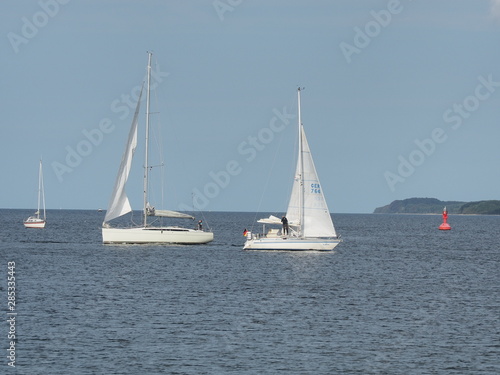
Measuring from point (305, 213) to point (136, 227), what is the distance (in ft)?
55.3

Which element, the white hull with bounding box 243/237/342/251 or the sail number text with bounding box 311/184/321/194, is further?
the white hull with bounding box 243/237/342/251

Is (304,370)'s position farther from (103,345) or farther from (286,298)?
(286,298)

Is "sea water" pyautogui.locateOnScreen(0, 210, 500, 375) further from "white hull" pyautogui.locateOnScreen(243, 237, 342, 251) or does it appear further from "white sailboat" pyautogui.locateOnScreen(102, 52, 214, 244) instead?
"white sailboat" pyautogui.locateOnScreen(102, 52, 214, 244)

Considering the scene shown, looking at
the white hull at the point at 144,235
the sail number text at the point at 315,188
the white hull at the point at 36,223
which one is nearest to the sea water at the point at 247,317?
the sail number text at the point at 315,188

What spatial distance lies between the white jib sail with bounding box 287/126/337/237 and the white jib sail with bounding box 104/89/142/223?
1661 cm

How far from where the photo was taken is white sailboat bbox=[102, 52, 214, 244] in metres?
80.1

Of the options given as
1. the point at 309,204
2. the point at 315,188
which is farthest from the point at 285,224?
the point at 315,188

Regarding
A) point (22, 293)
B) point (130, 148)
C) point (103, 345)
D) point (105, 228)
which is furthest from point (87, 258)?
point (103, 345)

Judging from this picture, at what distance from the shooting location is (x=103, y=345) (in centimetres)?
3444

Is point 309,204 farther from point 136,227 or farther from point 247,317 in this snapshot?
point 247,317

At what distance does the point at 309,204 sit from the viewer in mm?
74250

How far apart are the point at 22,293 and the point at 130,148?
3665 centimetres

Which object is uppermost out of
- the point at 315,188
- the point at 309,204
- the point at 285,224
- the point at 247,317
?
the point at 315,188

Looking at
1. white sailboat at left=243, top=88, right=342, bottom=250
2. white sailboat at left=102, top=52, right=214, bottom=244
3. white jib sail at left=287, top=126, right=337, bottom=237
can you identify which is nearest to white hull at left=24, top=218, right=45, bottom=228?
white sailboat at left=102, top=52, right=214, bottom=244
